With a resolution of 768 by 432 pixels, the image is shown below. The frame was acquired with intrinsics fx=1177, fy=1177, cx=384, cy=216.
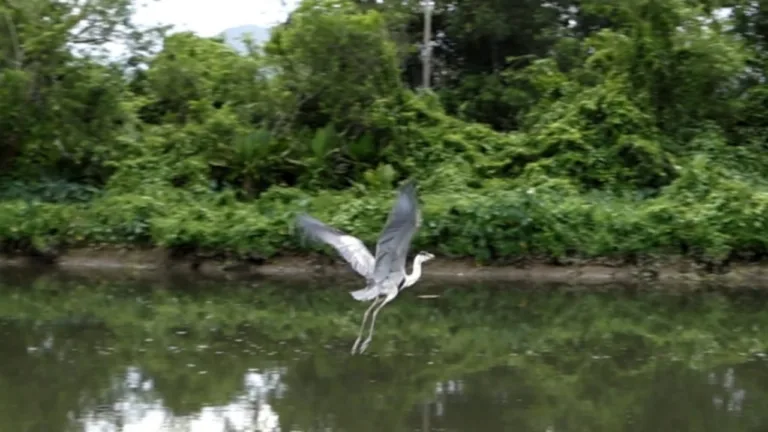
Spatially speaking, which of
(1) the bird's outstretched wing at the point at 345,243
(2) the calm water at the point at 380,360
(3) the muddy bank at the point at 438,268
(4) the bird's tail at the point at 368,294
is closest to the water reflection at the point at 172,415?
(2) the calm water at the point at 380,360

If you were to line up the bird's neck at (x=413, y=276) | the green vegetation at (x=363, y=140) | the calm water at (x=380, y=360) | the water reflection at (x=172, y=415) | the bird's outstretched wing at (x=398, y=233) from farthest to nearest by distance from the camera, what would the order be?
the green vegetation at (x=363, y=140) → the bird's neck at (x=413, y=276) → the calm water at (x=380, y=360) → the bird's outstretched wing at (x=398, y=233) → the water reflection at (x=172, y=415)

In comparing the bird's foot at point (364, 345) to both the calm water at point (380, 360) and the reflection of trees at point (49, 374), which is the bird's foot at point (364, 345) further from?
the reflection of trees at point (49, 374)

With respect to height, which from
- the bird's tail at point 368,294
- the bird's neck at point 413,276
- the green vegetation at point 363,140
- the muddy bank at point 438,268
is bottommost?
the muddy bank at point 438,268

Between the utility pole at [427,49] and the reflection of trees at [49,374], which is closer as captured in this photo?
the reflection of trees at [49,374]

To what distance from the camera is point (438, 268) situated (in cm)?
1678

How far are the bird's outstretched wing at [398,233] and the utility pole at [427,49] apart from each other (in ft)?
43.2

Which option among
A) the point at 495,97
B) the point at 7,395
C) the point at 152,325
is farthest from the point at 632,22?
the point at 7,395

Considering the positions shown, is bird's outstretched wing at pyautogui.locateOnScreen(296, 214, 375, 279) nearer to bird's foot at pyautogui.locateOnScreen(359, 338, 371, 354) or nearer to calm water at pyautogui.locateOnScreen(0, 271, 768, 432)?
bird's foot at pyautogui.locateOnScreen(359, 338, 371, 354)

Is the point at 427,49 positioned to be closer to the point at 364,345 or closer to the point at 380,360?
the point at 380,360

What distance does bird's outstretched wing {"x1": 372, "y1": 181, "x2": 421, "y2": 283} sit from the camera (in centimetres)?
845

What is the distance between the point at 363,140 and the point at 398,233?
1009 centimetres

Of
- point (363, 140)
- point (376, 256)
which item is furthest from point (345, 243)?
point (363, 140)

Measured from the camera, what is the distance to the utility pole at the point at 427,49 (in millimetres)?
21812

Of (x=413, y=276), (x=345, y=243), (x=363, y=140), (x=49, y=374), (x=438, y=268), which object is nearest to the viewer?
(x=345, y=243)
